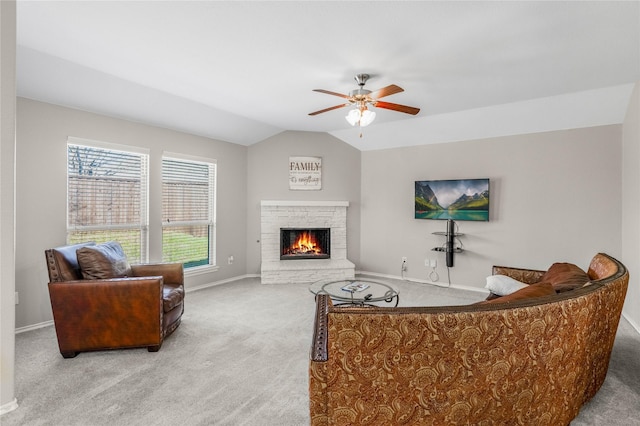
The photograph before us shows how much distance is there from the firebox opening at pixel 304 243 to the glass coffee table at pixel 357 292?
1.92m

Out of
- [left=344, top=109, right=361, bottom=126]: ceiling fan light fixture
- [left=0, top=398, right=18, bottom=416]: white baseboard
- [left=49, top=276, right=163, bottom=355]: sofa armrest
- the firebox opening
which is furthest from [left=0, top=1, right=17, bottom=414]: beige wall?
the firebox opening

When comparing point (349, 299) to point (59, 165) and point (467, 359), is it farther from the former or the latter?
point (59, 165)

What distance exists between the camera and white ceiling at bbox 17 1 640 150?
2307 mm

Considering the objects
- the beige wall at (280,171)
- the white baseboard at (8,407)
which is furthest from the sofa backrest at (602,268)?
the beige wall at (280,171)

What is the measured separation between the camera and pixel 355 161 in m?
6.21

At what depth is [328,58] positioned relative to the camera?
3002 millimetres

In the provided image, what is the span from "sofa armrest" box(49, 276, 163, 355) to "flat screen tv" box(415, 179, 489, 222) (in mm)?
4187

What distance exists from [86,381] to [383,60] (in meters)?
3.53

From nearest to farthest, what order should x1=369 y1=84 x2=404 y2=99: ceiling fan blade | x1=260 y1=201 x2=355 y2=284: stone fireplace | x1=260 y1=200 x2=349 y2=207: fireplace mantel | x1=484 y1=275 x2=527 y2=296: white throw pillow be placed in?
x1=484 y1=275 x2=527 y2=296: white throw pillow
x1=369 y1=84 x2=404 y2=99: ceiling fan blade
x1=260 y1=201 x2=355 y2=284: stone fireplace
x1=260 y1=200 x2=349 y2=207: fireplace mantel

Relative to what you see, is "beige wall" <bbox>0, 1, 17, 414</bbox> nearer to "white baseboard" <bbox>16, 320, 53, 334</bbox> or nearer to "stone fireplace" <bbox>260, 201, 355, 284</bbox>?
"white baseboard" <bbox>16, 320, 53, 334</bbox>

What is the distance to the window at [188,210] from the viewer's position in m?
4.84

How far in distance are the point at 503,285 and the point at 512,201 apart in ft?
8.25

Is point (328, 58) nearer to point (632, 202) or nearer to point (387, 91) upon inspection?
point (387, 91)

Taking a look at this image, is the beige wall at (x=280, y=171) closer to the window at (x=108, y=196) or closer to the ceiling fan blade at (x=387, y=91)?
the window at (x=108, y=196)
